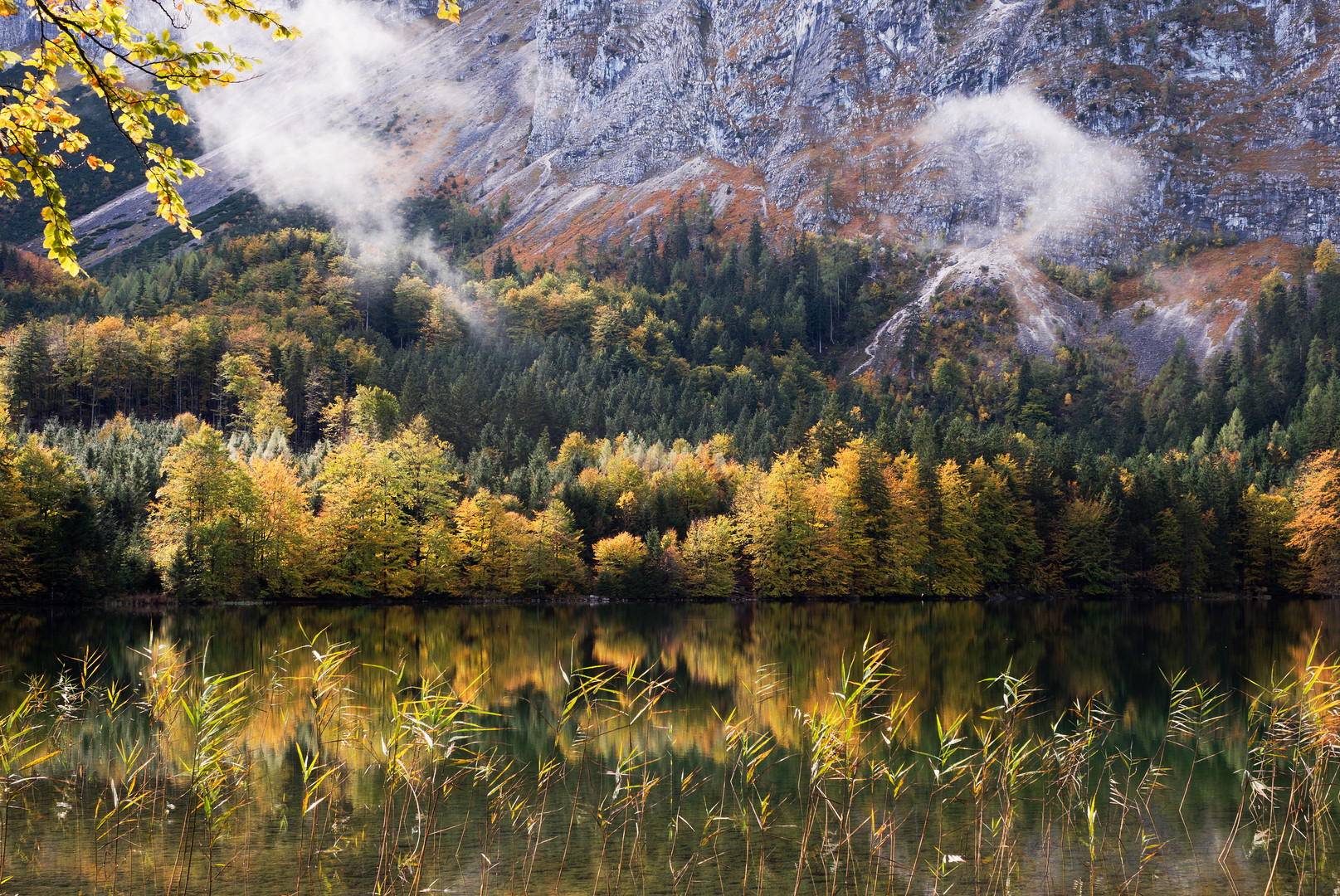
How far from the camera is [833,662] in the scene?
35.7m

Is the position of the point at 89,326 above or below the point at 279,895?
above

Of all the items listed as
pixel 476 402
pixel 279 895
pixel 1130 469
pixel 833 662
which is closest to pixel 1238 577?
pixel 1130 469

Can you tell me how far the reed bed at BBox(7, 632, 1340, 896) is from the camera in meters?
12.7

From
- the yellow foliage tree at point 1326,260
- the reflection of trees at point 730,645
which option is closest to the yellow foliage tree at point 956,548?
the reflection of trees at point 730,645

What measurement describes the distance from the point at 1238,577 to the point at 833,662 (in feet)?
228

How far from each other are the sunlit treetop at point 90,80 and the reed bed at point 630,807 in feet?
20.3

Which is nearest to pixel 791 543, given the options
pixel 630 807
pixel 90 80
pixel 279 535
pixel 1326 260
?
pixel 279 535

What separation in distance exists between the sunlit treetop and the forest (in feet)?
179

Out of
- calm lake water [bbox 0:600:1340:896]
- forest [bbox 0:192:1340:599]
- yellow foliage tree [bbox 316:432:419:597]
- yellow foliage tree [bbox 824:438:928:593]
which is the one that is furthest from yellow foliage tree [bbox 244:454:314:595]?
yellow foliage tree [bbox 824:438:928:593]

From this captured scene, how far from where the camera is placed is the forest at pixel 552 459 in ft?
211

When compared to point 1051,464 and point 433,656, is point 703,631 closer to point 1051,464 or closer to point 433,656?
point 433,656

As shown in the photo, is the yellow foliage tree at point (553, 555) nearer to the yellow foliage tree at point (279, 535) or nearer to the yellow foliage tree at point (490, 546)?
the yellow foliage tree at point (490, 546)

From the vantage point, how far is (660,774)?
1978cm

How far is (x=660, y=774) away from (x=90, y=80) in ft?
54.1
